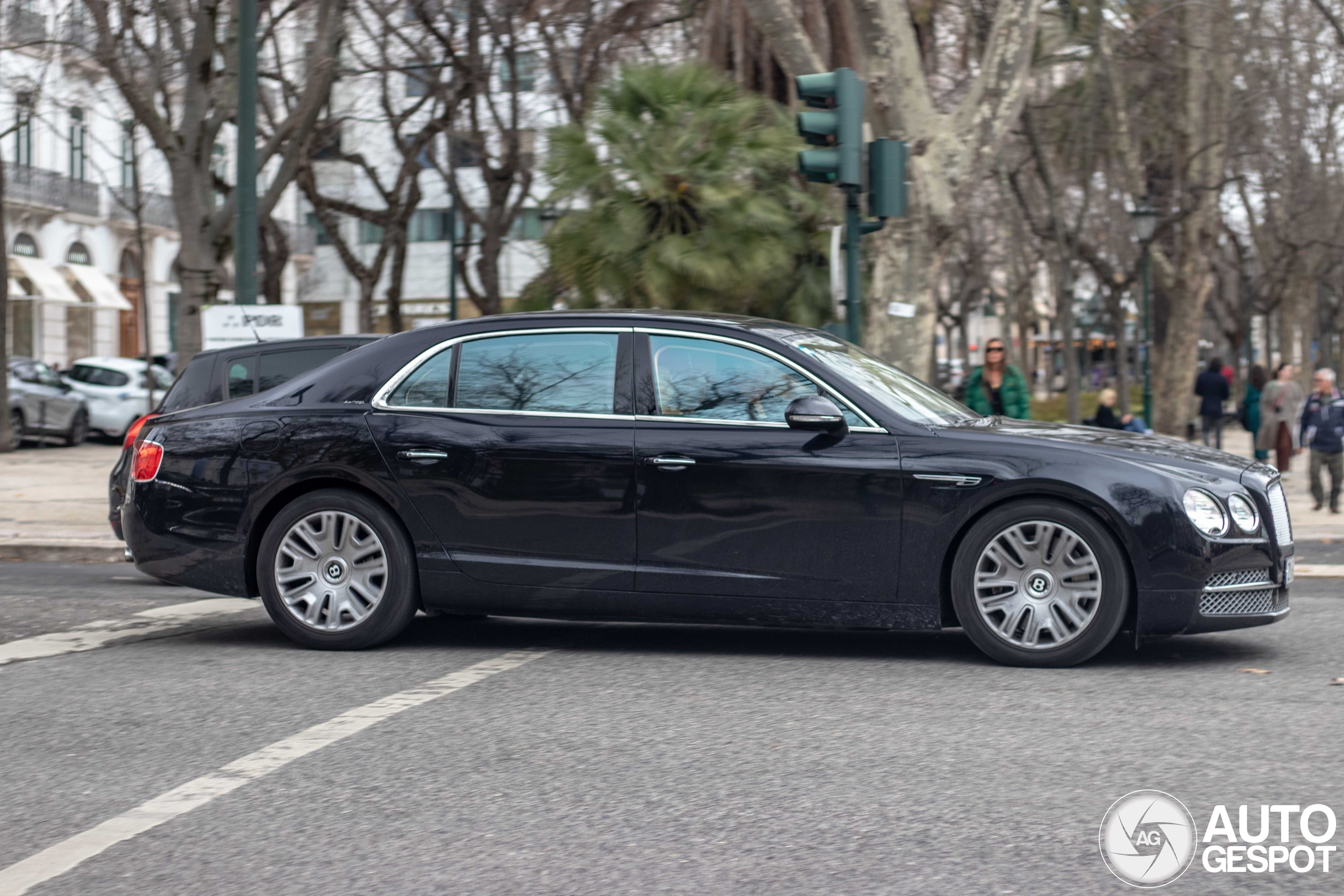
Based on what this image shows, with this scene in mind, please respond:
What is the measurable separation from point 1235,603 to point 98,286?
45683 mm

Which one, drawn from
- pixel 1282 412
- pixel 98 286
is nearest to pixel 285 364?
pixel 1282 412

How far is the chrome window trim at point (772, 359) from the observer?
273 inches

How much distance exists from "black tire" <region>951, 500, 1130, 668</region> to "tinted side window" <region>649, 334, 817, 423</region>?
100 centimetres

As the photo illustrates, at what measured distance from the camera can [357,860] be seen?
413cm

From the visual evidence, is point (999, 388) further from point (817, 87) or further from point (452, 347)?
point (452, 347)

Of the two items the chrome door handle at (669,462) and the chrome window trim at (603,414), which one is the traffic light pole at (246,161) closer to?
the chrome window trim at (603,414)

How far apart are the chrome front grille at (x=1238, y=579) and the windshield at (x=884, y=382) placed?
1.33 m

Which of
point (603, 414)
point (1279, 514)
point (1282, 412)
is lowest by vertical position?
point (1279, 514)

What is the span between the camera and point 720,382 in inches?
282

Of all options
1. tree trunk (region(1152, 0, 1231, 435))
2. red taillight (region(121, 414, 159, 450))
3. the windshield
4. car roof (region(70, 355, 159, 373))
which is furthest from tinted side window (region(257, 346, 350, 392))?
car roof (region(70, 355, 159, 373))

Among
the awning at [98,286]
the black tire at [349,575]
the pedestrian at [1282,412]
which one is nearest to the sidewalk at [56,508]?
the black tire at [349,575]

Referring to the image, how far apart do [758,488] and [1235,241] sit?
37.6 metres

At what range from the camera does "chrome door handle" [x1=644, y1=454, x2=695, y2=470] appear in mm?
6977

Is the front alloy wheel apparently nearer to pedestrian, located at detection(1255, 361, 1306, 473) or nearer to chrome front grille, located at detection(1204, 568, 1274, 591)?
chrome front grille, located at detection(1204, 568, 1274, 591)
